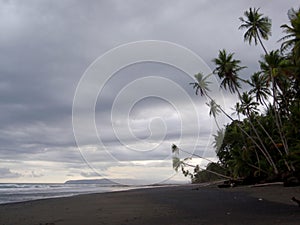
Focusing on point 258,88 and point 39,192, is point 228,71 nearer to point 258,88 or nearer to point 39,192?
point 258,88

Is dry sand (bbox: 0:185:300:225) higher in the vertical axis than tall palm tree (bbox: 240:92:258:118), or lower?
lower

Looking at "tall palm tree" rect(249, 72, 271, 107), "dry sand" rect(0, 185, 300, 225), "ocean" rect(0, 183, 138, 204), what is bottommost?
"dry sand" rect(0, 185, 300, 225)

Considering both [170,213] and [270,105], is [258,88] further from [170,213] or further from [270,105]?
[170,213]

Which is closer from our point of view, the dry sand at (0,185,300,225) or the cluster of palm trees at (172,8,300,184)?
the dry sand at (0,185,300,225)

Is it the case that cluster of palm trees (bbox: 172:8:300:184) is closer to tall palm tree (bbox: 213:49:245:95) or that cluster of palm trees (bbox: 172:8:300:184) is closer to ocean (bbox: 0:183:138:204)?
tall palm tree (bbox: 213:49:245:95)

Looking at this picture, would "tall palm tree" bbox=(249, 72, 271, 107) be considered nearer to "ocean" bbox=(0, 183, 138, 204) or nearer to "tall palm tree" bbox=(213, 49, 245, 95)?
"tall palm tree" bbox=(213, 49, 245, 95)

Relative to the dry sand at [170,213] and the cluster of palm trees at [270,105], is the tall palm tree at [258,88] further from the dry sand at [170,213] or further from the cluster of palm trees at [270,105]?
the dry sand at [170,213]

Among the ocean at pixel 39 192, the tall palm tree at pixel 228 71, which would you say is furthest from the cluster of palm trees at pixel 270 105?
the ocean at pixel 39 192

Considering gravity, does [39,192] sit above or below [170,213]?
above

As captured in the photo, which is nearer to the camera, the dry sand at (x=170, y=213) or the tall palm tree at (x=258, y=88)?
the dry sand at (x=170, y=213)

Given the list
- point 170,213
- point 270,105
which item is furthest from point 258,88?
point 170,213

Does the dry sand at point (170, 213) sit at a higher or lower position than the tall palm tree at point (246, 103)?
lower

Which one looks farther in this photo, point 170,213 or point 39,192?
point 39,192

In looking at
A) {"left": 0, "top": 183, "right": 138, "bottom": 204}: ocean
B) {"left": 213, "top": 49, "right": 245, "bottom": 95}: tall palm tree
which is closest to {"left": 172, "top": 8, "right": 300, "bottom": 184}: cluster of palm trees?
{"left": 213, "top": 49, "right": 245, "bottom": 95}: tall palm tree
